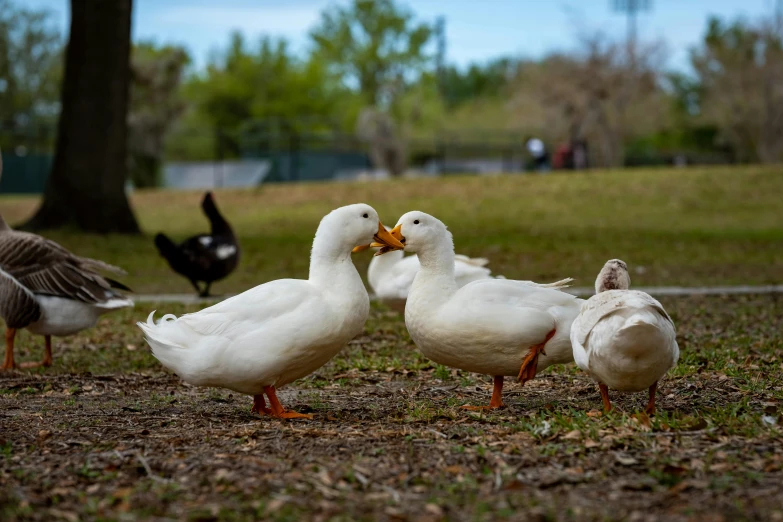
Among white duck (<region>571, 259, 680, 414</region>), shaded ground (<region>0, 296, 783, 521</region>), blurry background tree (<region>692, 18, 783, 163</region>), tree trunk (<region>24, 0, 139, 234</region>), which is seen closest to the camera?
shaded ground (<region>0, 296, 783, 521</region>)

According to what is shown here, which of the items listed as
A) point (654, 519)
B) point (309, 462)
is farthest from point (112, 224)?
point (654, 519)

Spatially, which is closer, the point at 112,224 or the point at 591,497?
the point at 591,497

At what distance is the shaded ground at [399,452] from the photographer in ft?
13.2

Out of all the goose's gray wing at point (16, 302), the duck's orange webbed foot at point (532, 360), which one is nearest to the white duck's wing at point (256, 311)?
the duck's orange webbed foot at point (532, 360)

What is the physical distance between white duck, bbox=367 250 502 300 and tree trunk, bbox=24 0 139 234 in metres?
9.86

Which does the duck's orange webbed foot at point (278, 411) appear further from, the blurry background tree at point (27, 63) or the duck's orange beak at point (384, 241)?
the blurry background tree at point (27, 63)

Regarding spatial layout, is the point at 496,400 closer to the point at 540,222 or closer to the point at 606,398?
the point at 606,398

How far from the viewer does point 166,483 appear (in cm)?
433

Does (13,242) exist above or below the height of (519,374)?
above

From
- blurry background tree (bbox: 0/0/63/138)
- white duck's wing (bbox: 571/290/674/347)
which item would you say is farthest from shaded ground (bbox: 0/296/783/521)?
blurry background tree (bbox: 0/0/63/138)

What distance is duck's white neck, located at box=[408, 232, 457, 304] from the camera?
609 cm

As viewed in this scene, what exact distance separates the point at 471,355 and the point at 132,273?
9939mm

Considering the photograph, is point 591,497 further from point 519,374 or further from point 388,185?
point 388,185

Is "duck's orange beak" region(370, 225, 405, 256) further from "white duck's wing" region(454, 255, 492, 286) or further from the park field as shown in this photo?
"white duck's wing" region(454, 255, 492, 286)
